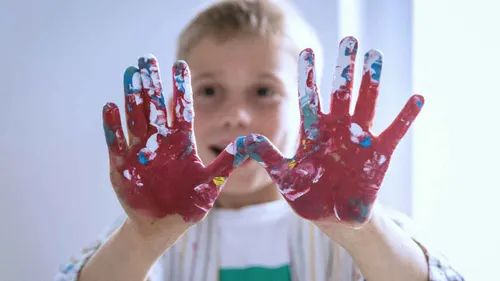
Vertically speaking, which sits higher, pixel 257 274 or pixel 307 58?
pixel 307 58

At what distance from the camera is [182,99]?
530 millimetres

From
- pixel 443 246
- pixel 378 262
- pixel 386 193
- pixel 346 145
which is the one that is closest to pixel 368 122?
pixel 346 145

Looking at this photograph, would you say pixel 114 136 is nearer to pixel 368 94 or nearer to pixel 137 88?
pixel 137 88

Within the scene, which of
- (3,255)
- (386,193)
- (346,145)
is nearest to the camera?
(346,145)

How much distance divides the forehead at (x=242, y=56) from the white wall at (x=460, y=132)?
0.94ft

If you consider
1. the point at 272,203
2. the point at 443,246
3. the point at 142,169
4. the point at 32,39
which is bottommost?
the point at 443,246

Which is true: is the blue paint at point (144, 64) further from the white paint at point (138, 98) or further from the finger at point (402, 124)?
the finger at point (402, 124)

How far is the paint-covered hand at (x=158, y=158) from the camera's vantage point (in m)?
0.51

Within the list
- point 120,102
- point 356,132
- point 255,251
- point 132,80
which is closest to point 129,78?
point 132,80

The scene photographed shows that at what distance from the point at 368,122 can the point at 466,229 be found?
413mm

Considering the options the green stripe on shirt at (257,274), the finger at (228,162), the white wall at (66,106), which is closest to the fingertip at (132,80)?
the finger at (228,162)

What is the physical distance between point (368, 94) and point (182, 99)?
192mm

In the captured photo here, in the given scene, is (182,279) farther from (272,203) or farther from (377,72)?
(377,72)

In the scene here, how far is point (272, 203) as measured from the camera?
0.82 m
